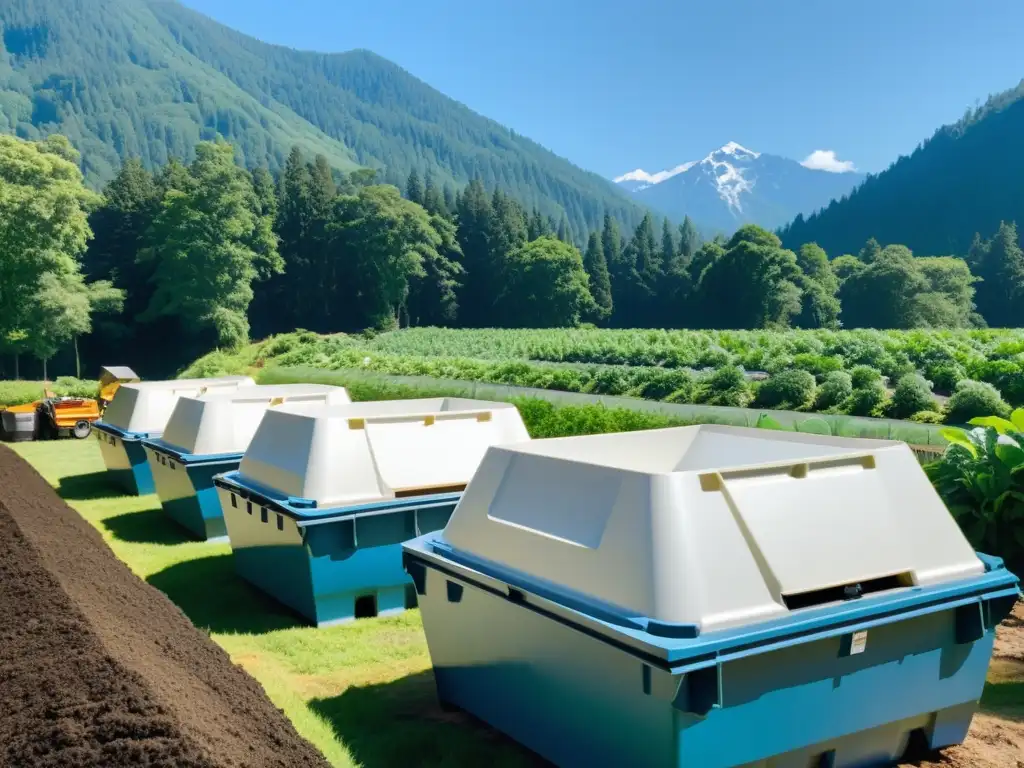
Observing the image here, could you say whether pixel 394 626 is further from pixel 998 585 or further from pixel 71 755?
pixel 998 585

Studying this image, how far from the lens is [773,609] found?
3.58m

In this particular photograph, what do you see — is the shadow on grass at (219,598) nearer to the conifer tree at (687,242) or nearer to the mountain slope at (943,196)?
the conifer tree at (687,242)

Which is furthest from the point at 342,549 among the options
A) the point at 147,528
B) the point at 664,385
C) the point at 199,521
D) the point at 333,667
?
the point at 664,385

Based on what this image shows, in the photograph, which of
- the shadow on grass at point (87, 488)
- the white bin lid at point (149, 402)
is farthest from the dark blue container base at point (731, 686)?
the shadow on grass at point (87, 488)

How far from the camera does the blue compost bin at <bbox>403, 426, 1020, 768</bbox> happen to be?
343 centimetres

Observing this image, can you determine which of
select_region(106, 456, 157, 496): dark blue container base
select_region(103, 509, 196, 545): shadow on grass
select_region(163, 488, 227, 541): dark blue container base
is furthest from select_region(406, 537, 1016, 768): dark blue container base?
select_region(106, 456, 157, 496): dark blue container base

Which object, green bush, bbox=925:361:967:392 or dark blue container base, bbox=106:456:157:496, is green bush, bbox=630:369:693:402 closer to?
green bush, bbox=925:361:967:392

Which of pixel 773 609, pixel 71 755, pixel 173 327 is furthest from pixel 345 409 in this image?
pixel 173 327

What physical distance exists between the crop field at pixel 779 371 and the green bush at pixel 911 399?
0.02 metres

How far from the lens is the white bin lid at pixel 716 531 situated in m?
3.54

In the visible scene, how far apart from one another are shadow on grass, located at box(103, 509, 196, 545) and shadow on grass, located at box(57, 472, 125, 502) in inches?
74.3

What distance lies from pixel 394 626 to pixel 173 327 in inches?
2411

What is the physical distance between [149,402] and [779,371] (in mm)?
15131

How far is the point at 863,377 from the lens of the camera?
68.1ft
